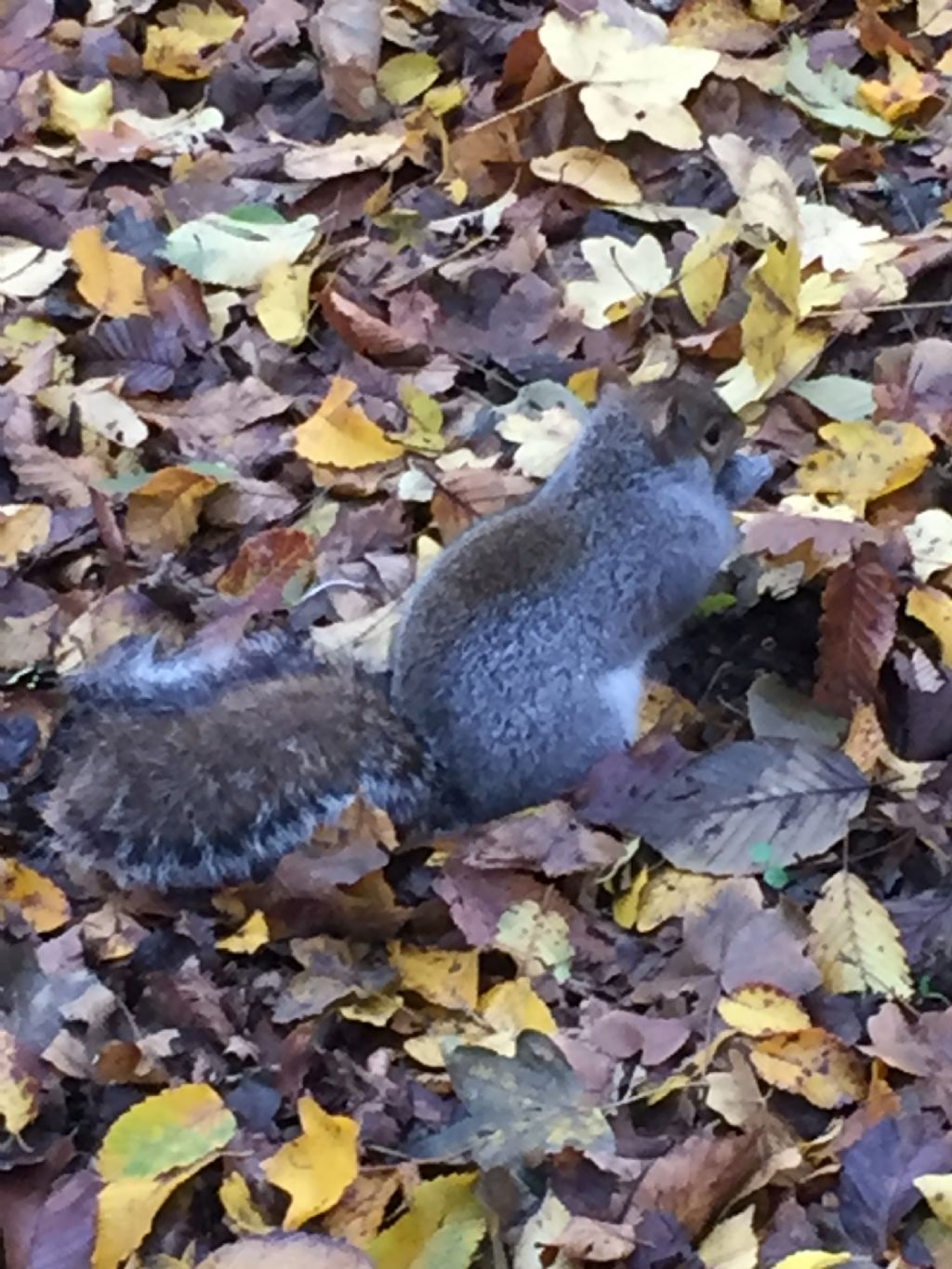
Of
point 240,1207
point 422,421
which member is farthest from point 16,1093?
point 422,421

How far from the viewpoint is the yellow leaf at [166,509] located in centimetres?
268

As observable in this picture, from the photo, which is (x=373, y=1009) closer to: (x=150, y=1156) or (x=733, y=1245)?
(x=150, y=1156)

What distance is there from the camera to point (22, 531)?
2.66m

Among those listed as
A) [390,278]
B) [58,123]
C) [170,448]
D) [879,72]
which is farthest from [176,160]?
[879,72]

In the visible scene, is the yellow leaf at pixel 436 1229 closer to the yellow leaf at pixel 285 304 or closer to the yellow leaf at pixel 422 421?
the yellow leaf at pixel 422 421

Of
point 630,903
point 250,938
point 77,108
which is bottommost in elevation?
point 630,903

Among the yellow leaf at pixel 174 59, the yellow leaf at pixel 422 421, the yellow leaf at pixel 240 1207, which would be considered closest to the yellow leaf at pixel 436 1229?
the yellow leaf at pixel 240 1207

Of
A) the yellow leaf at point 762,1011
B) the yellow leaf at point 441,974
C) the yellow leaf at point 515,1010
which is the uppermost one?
the yellow leaf at point 441,974

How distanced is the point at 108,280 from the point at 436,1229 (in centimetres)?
182

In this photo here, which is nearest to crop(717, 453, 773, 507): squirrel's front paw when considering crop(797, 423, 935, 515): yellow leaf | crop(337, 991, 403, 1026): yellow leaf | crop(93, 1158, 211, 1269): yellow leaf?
crop(797, 423, 935, 515): yellow leaf

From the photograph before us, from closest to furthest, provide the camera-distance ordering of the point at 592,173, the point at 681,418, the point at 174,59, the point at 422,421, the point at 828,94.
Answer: the point at 681,418
the point at 422,421
the point at 592,173
the point at 828,94
the point at 174,59

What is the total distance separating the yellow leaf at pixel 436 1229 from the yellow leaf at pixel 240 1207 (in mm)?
125

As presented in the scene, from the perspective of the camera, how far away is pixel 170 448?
2832mm

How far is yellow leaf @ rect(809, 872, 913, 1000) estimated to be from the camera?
A: 1.96 meters
